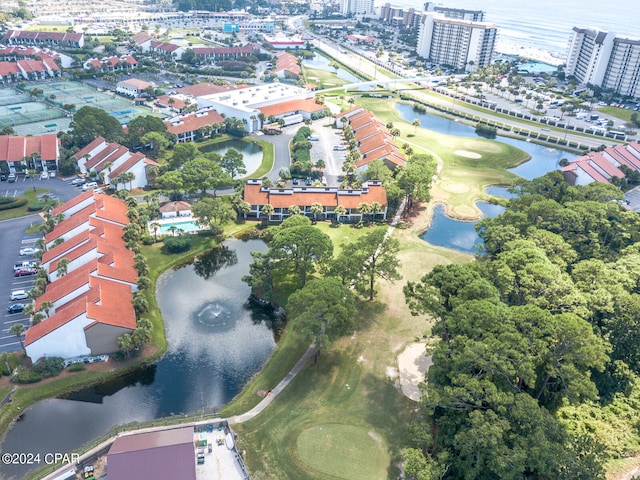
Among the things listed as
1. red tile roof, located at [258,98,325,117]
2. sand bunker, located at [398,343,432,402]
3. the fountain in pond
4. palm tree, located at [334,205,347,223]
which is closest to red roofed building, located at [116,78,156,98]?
red tile roof, located at [258,98,325,117]

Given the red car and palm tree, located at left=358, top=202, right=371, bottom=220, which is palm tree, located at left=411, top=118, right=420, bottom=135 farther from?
the red car

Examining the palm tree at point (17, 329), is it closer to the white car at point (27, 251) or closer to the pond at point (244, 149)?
the white car at point (27, 251)

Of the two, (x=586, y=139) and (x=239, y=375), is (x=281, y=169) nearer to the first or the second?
(x=239, y=375)

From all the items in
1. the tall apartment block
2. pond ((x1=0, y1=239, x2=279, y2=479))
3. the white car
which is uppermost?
the tall apartment block

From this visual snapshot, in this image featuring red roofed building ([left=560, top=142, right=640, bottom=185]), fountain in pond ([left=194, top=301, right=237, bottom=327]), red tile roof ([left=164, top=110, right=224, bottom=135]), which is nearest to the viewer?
fountain in pond ([left=194, top=301, right=237, bottom=327])

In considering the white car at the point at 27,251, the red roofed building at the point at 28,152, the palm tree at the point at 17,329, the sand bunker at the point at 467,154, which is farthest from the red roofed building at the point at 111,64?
the palm tree at the point at 17,329

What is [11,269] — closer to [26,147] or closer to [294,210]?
[26,147]
